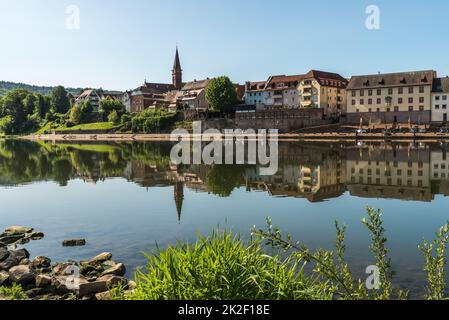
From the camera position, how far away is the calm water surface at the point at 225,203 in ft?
71.5

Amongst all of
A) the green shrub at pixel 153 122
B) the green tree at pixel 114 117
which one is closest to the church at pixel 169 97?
the green shrub at pixel 153 122

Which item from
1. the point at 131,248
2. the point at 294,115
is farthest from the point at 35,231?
the point at 294,115

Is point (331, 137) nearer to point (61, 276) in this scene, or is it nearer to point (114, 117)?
point (114, 117)

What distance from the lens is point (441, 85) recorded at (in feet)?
348

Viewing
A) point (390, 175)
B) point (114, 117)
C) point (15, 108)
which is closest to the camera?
point (390, 175)

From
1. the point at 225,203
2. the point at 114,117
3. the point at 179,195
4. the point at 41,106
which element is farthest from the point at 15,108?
the point at 225,203

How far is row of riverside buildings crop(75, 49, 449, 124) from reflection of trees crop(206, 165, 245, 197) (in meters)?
67.0

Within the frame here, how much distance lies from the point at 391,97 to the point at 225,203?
91068 millimetres

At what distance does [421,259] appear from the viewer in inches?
719

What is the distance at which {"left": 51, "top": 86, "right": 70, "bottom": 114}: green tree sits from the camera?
19600 centimetres

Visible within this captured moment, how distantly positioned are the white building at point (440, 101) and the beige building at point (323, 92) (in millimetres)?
25918

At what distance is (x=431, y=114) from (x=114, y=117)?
106277mm

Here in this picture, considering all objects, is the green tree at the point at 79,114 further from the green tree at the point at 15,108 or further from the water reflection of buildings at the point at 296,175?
the water reflection of buildings at the point at 296,175

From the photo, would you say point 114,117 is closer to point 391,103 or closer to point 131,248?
point 391,103
